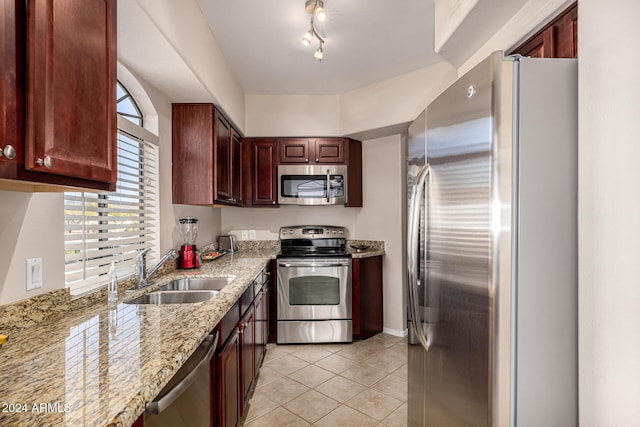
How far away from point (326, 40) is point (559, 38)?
1.66 metres

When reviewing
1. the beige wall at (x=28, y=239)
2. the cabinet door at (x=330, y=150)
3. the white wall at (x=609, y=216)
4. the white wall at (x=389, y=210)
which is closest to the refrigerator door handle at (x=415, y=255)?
the white wall at (x=609, y=216)

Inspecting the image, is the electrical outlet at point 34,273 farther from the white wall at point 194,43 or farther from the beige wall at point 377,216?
the beige wall at point 377,216

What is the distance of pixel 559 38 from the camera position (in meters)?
1.29

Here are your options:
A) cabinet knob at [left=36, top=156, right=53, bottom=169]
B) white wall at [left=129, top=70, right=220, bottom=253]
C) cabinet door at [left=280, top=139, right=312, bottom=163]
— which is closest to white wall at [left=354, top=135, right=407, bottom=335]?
cabinet door at [left=280, top=139, right=312, bottom=163]

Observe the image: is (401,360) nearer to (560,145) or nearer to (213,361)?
(213,361)

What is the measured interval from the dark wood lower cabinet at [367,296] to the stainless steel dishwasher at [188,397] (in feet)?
6.76

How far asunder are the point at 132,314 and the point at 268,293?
1.92m

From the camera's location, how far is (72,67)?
0.98 meters

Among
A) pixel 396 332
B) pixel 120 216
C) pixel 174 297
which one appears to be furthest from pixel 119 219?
pixel 396 332

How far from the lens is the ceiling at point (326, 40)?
2162 millimetres

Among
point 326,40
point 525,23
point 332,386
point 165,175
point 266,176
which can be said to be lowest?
point 332,386

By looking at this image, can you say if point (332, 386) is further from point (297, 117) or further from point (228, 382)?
point (297, 117)

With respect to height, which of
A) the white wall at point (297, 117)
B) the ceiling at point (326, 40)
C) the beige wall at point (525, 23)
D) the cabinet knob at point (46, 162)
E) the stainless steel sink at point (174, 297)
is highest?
the ceiling at point (326, 40)

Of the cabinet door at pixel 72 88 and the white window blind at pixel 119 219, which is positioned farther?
the white window blind at pixel 119 219
